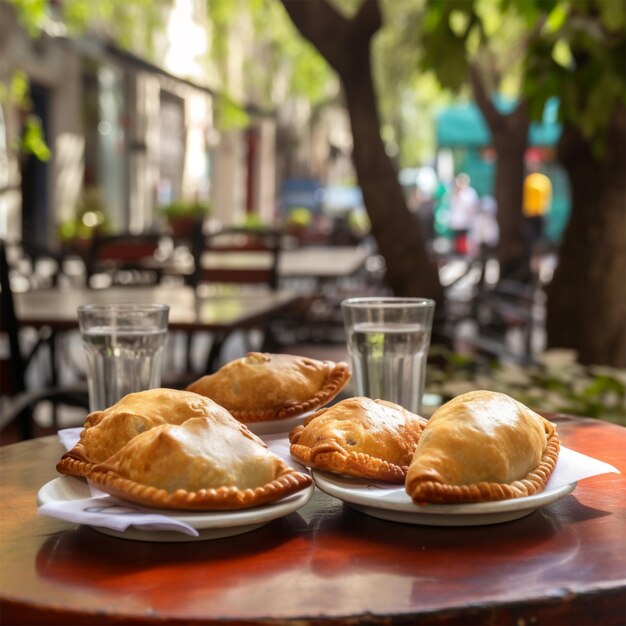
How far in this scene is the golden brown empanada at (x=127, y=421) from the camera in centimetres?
120

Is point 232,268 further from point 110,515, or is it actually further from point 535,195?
point 535,195

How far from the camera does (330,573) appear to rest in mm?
1010

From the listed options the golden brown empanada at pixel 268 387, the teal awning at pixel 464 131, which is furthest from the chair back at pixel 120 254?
the teal awning at pixel 464 131

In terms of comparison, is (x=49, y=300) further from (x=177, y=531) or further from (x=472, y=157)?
(x=472, y=157)

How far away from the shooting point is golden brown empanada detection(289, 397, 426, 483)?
1174 mm

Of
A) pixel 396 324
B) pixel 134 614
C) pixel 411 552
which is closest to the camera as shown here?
pixel 134 614

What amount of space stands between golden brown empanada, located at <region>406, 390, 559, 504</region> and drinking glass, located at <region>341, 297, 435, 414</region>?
453 mm

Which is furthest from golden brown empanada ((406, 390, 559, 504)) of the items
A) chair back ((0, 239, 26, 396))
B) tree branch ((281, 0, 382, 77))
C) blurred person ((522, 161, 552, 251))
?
blurred person ((522, 161, 552, 251))

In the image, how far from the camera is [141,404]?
124 cm

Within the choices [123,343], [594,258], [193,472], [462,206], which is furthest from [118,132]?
[193,472]

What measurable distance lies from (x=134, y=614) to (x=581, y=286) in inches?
176

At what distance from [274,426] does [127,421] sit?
0.36 m

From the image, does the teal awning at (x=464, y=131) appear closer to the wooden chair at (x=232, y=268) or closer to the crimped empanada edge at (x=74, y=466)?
the wooden chair at (x=232, y=268)

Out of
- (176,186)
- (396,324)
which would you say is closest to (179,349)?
(396,324)
